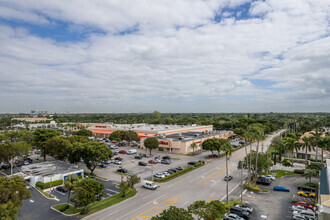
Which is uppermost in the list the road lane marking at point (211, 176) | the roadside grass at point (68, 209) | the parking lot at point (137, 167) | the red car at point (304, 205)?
the red car at point (304, 205)

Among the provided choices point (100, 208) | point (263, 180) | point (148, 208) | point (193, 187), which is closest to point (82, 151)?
point (100, 208)

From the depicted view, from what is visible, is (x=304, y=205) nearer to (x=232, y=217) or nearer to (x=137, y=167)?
(x=232, y=217)

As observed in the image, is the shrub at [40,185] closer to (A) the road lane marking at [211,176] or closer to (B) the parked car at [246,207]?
(A) the road lane marking at [211,176]

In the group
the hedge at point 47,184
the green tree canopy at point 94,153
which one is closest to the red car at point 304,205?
the green tree canopy at point 94,153

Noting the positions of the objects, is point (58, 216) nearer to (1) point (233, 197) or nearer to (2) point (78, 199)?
(2) point (78, 199)

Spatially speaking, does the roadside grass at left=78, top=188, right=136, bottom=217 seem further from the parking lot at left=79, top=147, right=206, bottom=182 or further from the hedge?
the hedge

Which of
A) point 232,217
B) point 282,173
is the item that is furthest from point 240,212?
point 282,173
